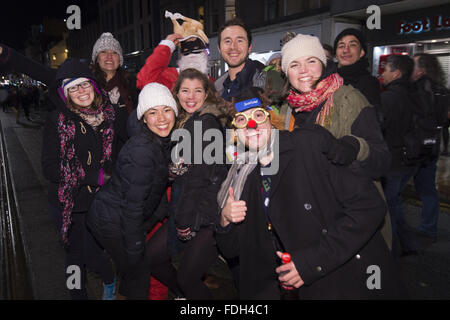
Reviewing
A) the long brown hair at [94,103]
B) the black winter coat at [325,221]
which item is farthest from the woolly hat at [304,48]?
the long brown hair at [94,103]

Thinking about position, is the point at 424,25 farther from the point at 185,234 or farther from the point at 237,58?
the point at 185,234

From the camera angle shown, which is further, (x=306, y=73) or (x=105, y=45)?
Result: (x=105, y=45)

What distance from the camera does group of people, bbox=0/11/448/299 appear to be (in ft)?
5.92

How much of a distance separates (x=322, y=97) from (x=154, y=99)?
1359mm

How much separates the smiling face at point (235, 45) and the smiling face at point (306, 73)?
44.3 inches

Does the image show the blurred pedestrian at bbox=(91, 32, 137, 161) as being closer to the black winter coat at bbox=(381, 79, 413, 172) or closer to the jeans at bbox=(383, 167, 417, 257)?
the black winter coat at bbox=(381, 79, 413, 172)

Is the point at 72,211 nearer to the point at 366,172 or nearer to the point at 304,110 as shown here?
the point at 304,110

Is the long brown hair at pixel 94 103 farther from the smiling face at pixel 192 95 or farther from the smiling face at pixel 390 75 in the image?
the smiling face at pixel 390 75

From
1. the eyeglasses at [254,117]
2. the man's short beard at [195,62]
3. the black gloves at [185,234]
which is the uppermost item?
the man's short beard at [195,62]

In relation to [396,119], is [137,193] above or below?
below

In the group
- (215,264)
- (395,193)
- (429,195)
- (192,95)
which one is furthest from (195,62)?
(429,195)

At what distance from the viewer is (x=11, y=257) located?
439cm

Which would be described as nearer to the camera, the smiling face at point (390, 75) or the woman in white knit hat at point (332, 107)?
the woman in white knit hat at point (332, 107)

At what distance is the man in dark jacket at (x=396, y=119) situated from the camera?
362 centimetres
